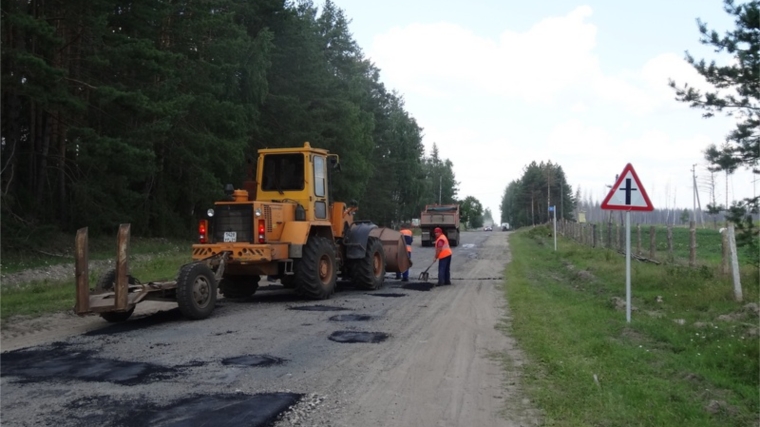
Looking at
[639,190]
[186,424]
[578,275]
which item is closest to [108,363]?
[186,424]

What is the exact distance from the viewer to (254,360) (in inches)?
330

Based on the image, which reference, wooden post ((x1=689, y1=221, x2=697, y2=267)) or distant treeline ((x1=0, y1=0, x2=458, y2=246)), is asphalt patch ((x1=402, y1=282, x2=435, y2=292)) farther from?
wooden post ((x1=689, y1=221, x2=697, y2=267))

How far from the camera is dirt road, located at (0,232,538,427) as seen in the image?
615cm

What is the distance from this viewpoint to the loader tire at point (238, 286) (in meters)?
15.0

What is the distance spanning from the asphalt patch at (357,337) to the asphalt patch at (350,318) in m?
1.23

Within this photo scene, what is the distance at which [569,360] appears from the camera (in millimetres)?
8430

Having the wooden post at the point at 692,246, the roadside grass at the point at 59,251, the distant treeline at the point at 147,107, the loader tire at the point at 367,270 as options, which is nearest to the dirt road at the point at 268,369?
the loader tire at the point at 367,270

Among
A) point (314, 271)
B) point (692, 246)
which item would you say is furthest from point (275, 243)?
point (692, 246)

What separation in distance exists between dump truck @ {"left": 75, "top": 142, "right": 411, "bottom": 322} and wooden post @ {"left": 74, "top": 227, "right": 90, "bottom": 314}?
0.75 metres

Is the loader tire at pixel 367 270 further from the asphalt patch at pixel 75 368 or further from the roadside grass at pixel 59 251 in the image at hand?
the asphalt patch at pixel 75 368

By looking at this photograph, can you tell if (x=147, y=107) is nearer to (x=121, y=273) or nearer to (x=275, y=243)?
(x=275, y=243)

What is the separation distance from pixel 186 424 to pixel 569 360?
15.7ft

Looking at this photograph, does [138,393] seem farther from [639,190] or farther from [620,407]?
[639,190]

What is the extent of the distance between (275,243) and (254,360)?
5574 mm
